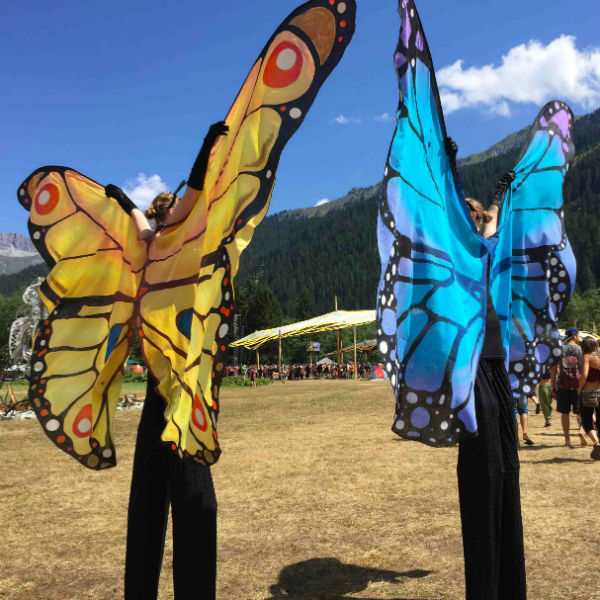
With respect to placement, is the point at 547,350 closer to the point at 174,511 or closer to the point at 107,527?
the point at 174,511

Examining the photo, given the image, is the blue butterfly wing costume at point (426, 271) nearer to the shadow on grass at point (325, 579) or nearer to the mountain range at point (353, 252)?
the shadow on grass at point (325, 579)

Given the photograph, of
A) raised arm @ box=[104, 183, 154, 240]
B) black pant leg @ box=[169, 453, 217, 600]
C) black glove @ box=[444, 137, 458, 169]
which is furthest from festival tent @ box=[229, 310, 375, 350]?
black pant leg @ box=[169, 453, 217, 600]

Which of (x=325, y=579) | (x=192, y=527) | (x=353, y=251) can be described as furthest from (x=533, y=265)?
(x=353, y=251)

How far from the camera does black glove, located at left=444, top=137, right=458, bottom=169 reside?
2523 millimetres

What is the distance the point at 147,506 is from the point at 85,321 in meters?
0.89

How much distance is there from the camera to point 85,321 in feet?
8.68

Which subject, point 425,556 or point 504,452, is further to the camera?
point 425,556

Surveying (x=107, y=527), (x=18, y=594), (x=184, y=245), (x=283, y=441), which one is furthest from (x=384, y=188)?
(x=283, y=441)

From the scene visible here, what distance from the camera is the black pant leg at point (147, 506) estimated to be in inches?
89.4

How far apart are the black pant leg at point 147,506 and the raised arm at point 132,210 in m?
0.65

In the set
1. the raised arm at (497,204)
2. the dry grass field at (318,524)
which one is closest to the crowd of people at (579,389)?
the dry grass field at (318,524)

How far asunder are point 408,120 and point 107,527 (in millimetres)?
3595

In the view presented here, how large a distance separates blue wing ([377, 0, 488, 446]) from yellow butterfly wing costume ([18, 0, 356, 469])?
0.53 meters

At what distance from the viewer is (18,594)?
9.87 feet
